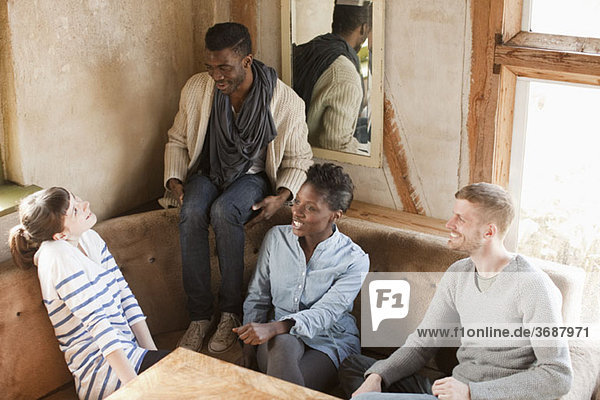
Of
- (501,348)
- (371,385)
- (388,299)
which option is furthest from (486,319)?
(388,299)

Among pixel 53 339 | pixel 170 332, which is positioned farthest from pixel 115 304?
pixel 170 332

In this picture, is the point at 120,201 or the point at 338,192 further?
the point at 120,201

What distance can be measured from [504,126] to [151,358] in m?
1.66

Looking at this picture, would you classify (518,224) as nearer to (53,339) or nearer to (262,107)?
(262,107)

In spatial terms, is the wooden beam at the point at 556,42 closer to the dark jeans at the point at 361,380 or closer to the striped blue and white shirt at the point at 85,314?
the dark jeans at the point at 361,380

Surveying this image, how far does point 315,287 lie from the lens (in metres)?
2.77

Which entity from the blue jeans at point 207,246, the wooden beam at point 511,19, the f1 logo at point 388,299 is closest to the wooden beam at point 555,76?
the wooden beam at point 511,19

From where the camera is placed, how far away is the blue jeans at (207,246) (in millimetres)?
3025

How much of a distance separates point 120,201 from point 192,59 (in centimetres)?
81

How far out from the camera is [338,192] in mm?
2754

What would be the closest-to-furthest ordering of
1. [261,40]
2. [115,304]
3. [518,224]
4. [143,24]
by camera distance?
1. [115,304]
2. [518,224]
3. [143,24]
4. [261,40]

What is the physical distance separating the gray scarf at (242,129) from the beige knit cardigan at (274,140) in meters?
0.05

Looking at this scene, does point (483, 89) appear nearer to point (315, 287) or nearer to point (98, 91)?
point (315, 287)

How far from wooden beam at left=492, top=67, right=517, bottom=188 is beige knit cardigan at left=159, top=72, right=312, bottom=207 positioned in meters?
0.82
